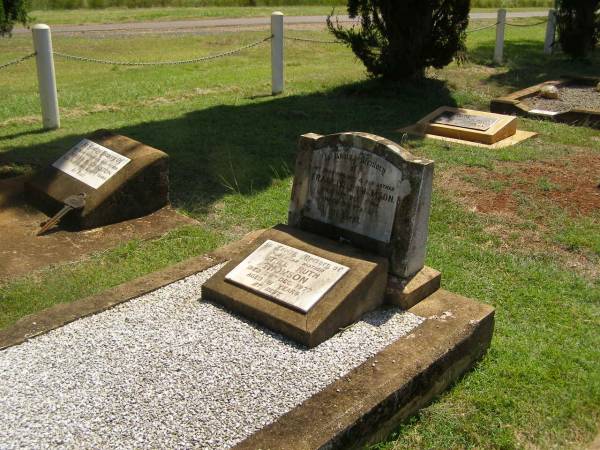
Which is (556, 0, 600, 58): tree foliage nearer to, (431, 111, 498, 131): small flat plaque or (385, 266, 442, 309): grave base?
(431, 111, 498, 131): small flat plaque

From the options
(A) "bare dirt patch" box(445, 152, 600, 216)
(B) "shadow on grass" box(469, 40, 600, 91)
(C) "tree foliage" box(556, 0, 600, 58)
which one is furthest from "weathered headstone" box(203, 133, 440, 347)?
(C) "tree foliage" box(556, 0, 600, 58)

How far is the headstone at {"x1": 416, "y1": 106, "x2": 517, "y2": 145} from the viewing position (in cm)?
945

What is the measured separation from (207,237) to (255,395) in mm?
2986

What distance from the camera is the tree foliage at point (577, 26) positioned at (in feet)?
53.1

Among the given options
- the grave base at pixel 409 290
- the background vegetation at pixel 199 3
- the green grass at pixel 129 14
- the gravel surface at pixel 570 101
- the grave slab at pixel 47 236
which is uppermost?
the background vegetation at pixel 199 3

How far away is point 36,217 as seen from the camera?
6805 mm

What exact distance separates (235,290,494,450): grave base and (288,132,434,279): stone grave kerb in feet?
1.44

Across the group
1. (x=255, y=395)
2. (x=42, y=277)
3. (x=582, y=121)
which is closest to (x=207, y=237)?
(x=42, y=277)

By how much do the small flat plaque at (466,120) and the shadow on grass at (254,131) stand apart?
67 cm

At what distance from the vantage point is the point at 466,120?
994 cm

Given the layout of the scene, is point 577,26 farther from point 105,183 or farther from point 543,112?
point 105,183

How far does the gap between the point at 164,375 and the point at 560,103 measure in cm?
966

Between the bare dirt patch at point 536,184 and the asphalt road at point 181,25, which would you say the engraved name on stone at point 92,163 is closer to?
the bare dirt patch at point 536,184

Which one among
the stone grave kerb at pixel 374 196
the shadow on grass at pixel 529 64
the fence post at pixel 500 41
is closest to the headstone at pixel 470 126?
the shadow on grass at pixel 529 64
